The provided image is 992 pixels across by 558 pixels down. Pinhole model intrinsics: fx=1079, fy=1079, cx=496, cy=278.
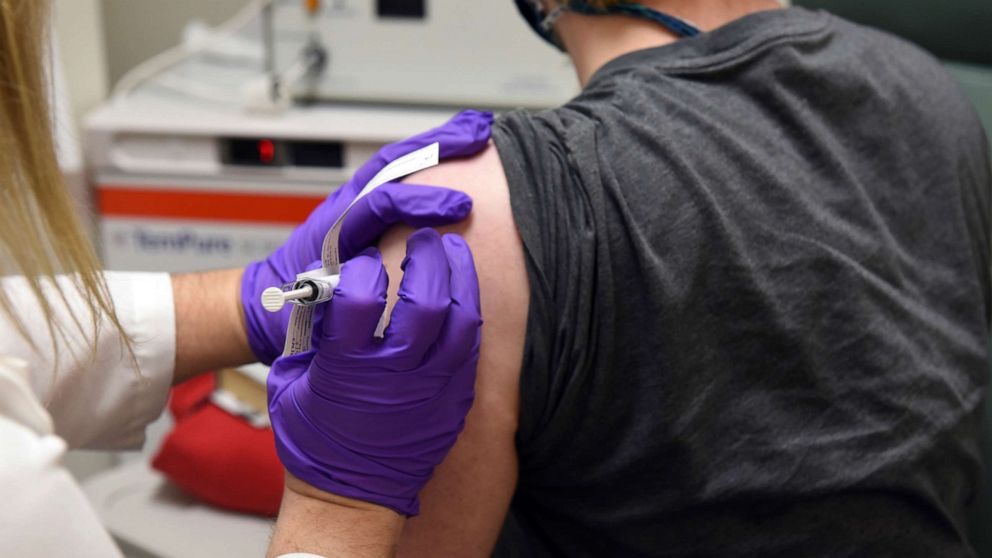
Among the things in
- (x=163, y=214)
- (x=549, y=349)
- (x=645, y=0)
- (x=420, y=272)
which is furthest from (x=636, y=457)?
(x=163, y=214)

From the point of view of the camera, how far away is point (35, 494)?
56 centimetres

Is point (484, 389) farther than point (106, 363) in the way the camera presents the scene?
No

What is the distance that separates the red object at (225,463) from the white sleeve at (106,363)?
1.24 feet

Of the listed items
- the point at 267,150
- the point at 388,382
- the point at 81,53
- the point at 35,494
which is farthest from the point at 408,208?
the point at 81,53

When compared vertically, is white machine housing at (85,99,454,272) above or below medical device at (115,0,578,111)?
below

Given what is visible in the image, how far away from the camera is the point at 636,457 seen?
0.92m

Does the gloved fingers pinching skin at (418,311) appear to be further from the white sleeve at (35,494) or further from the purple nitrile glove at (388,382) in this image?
the white sleeve at (35,494)

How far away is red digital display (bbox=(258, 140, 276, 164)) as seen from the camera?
1822 mm

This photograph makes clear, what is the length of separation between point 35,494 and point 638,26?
72cm

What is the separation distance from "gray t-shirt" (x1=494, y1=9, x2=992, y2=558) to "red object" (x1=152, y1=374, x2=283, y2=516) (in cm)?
55

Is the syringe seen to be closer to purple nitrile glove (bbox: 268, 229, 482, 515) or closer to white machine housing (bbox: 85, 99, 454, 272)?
purple nitrile glove (bbox: 268, 229, 482, 515)

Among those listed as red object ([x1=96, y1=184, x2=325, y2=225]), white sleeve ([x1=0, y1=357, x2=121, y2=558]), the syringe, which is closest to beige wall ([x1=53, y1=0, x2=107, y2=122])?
red object ([x1=96, y1=184, x2=325, y2=225])

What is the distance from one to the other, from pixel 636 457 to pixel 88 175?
1284mm

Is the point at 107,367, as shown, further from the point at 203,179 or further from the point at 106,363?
the point at 203,179
